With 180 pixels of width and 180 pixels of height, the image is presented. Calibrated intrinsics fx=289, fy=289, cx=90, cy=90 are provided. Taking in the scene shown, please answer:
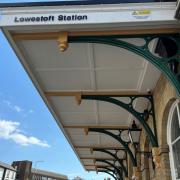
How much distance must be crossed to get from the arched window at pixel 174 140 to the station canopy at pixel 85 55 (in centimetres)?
88

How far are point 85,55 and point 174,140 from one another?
2.36 metres

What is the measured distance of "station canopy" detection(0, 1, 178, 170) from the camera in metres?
4.11

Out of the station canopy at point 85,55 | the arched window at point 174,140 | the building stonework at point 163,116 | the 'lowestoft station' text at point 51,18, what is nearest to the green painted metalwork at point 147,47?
the station canopy at point 85,55

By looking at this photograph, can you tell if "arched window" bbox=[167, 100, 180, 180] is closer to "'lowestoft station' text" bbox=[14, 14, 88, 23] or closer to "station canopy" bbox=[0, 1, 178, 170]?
"station canopy" bbox=[0, 1, 178, 170]

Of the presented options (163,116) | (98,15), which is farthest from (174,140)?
(98,15)

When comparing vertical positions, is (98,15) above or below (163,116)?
above

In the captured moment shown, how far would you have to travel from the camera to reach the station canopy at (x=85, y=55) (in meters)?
4.11

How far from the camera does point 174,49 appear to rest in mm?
4566

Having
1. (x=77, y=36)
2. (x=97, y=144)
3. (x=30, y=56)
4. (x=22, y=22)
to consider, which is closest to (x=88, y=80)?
(x=30, y=56)

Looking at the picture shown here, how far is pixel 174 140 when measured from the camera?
18.3 feet

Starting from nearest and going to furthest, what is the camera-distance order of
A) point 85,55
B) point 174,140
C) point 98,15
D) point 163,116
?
point 98,15
point 85,55
point 174,140
point 163,116

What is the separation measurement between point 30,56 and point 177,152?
332 cm

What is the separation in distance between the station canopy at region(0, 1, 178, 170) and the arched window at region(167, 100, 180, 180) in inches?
34.8

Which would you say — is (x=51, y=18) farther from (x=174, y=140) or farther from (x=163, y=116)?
(x=174, y=140)
